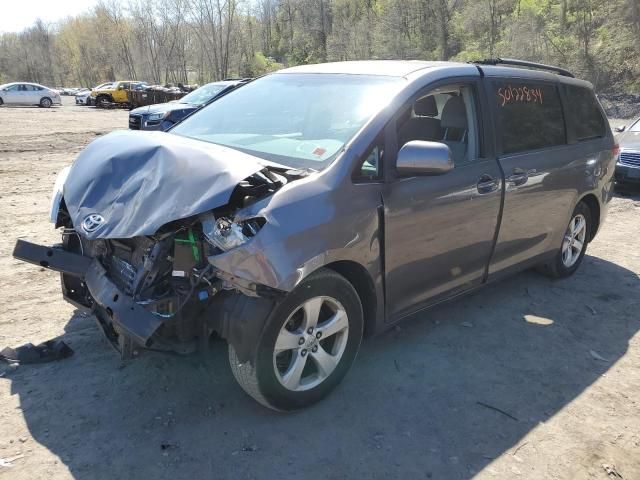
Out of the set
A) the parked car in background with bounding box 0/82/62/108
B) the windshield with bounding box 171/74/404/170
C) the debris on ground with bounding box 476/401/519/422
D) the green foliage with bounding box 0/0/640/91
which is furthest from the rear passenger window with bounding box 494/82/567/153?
the parked car in background with bounding box 0/82/62/108

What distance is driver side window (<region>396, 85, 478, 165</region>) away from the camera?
13.0ft

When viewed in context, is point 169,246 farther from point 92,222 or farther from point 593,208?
point 593,208

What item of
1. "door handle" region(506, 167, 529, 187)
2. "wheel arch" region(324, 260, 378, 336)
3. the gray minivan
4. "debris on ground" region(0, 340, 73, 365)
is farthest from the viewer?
"door handle" region(506, 167, 529, 187)

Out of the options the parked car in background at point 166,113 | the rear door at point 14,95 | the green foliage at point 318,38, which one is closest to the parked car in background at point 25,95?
the rear door at point 14,95

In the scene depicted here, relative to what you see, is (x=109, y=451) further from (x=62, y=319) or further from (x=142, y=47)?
(x=142, y=47)

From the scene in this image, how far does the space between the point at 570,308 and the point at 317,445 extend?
9.89 ft

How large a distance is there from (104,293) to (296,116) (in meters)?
1.70

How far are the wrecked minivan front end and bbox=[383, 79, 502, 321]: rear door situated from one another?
0.86 metres

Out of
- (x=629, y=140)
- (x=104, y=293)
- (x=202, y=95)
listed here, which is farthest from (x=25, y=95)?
(x=104, y=293)

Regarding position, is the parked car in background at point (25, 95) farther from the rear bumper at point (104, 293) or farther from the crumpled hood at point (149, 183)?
the rear bumper at point (104, 293)

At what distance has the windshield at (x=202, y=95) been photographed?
15093mm

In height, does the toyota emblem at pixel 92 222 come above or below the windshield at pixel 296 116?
below

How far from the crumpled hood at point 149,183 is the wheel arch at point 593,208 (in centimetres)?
382

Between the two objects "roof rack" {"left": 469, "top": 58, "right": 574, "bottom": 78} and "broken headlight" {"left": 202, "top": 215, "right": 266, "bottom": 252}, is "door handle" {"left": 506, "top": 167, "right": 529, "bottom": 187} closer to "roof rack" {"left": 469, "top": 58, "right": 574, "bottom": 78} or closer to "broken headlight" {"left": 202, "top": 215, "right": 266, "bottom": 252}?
"roof rack" {"left": 469, "top": 58, "right": 574, "bottom": 78}
